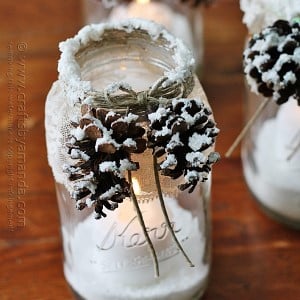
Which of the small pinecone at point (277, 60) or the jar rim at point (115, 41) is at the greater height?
the jar rim at point (115, 41)

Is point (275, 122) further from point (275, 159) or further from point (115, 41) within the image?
point (115, 41)

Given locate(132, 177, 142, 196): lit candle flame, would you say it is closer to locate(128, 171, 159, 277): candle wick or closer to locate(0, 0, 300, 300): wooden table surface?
locate(128, 171, 159, 277): candle wick

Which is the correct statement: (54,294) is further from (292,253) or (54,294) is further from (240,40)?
(240,40)

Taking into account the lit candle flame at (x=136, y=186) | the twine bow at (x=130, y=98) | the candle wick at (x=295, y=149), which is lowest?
the candle wick at (x=295, y=149)

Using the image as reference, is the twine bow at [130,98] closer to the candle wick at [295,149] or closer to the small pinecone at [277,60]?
the small pinecone at [277,60]

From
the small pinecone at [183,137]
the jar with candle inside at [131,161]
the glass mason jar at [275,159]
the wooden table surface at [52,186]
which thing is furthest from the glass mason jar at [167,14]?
the small pinecone at [183,137]

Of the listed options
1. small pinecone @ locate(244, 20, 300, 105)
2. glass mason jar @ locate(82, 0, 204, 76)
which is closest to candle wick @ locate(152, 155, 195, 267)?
small pinecone @ locate(244, 20, 300, 105)
